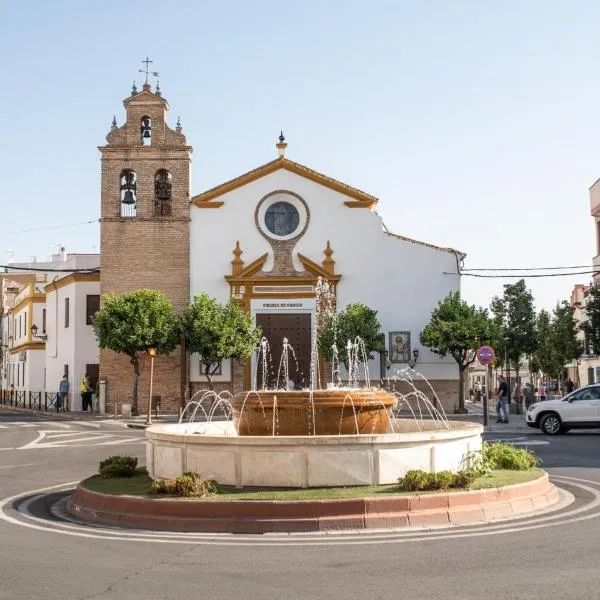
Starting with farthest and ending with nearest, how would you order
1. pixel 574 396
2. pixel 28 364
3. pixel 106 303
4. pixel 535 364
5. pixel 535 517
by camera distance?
pixel 535 364 → pixel 28 364 → pixel 106 303 → pixel 574 396 → pixel 535 517

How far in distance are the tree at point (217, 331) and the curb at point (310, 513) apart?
2401 centimetres

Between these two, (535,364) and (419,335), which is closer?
(419,335)

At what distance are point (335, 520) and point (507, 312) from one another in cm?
4583

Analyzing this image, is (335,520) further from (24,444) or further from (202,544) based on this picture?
(24,444)

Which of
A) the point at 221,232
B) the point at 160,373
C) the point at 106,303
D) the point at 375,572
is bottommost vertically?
the point at 375,572

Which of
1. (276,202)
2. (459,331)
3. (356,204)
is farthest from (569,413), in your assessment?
(276,202)

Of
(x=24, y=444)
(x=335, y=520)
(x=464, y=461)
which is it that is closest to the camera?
(x=335, y=520)

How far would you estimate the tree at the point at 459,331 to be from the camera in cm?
3581

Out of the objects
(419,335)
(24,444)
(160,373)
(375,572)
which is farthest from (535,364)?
(375,572)

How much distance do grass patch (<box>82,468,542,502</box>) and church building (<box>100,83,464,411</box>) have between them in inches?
986

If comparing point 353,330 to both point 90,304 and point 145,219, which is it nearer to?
point 145,219

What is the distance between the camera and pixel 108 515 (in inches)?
460

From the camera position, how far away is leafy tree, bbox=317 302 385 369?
36531 mm

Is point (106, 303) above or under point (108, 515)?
above
